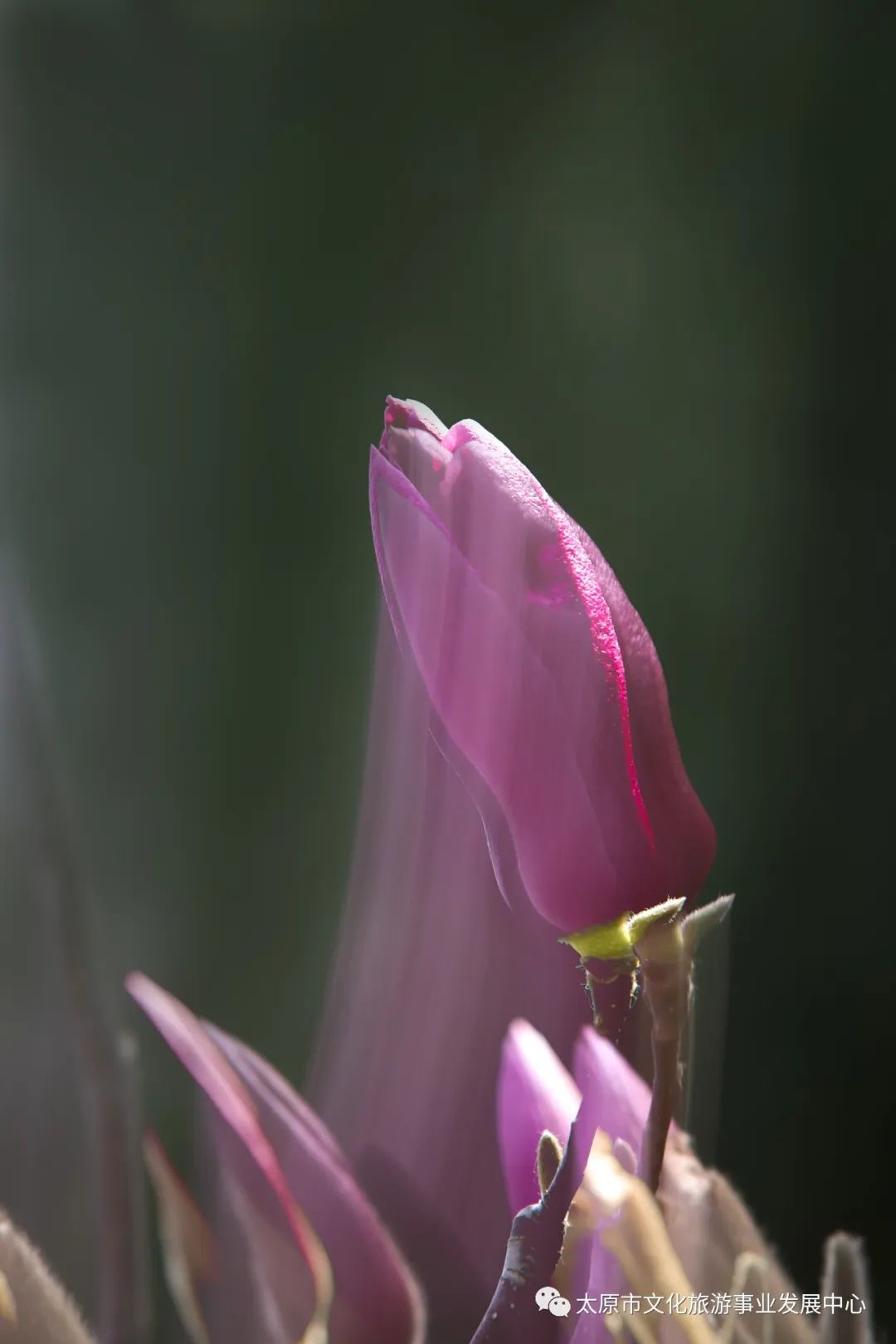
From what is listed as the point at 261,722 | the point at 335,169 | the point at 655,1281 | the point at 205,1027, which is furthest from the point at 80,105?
the point at 655,1281

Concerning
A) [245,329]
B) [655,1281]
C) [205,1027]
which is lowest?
[655,1281]

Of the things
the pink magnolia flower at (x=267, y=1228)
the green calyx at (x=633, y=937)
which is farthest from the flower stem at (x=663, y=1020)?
the pink magnolia flower at (x=267, y=1228)

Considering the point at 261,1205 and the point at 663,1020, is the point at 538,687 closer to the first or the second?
the point at 663,1020

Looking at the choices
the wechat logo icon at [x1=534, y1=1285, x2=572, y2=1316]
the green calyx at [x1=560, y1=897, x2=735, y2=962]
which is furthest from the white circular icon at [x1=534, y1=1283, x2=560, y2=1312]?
the green calyx at [x1=560, y1=897, x2=735, y2=962]

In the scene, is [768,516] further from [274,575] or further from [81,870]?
[81,870]

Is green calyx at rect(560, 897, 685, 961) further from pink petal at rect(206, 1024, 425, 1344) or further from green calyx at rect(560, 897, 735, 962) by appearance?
pink petal at rect(206, 1024, 425, 1344)

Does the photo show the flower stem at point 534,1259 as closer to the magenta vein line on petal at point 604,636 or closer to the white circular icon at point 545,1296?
the white circular icon at point 545,1296
